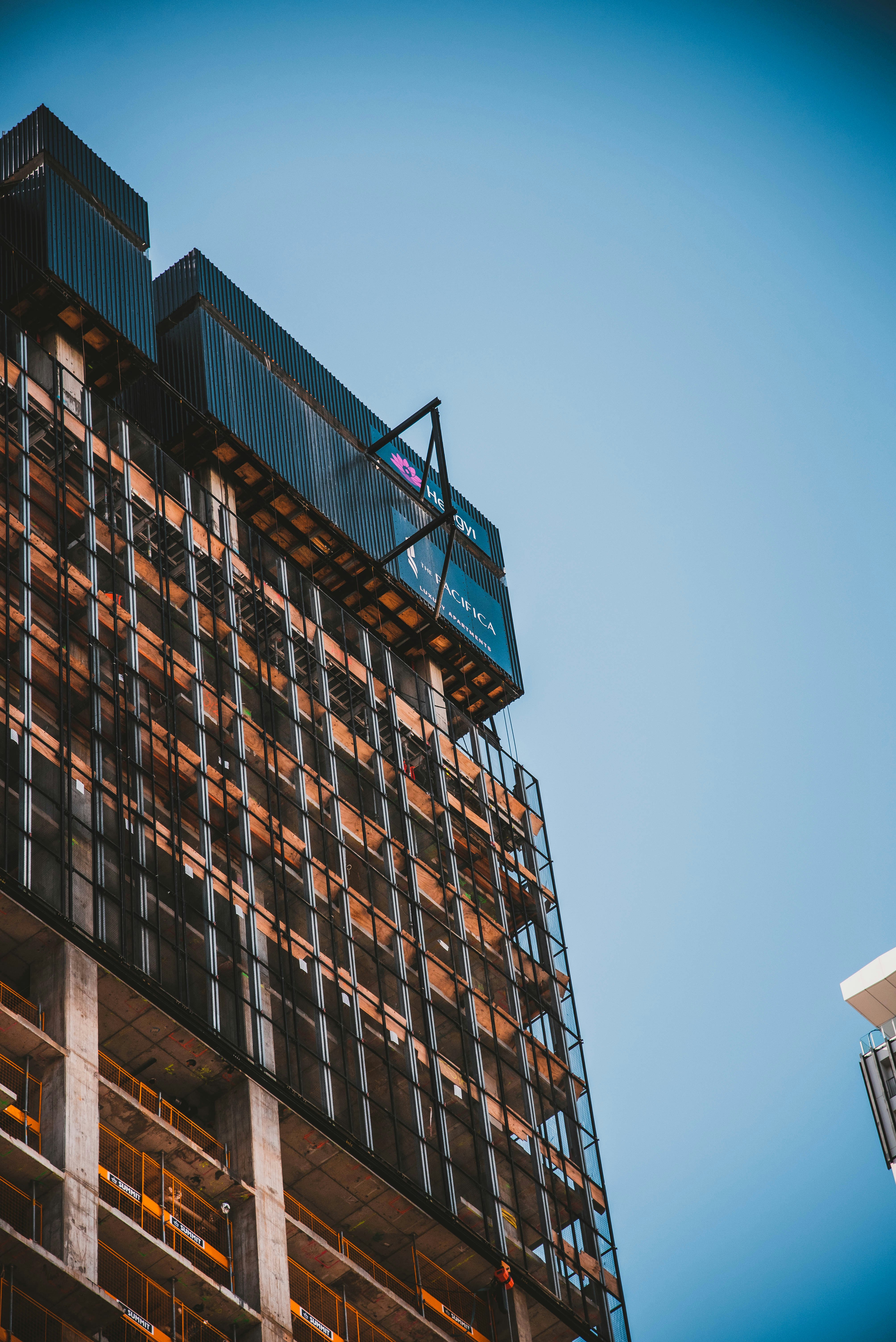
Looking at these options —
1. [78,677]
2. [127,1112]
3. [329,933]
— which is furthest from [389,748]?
[127,1112]

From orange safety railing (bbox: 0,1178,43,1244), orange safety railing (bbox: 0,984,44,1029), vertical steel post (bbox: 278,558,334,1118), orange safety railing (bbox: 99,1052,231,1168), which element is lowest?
orange safety railing (bbox: 0,1178,43,1244)

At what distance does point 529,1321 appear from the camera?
59219mm

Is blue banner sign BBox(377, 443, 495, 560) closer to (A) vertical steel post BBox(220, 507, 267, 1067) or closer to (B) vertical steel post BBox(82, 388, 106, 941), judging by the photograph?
(A) vertical steel post BBox(220, 507, 267, 1067)

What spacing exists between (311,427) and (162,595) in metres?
21.9

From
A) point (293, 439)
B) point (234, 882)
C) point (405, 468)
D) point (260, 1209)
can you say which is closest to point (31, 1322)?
point (260, 1209)

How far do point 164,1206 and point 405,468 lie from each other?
47.0m

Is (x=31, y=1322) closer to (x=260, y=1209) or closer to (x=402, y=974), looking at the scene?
(x=260, y=1209)

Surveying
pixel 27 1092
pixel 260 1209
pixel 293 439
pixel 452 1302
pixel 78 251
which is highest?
pixel 78 251

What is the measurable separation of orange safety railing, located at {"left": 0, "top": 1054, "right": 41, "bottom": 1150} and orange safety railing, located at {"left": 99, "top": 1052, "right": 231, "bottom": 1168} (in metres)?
3.73

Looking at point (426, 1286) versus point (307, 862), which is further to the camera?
point (307, 862)

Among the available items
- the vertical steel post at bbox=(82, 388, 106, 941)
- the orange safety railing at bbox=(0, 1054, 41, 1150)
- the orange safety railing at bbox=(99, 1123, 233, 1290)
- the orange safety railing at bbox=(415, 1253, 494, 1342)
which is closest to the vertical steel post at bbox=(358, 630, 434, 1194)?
the orange safety railing at bbox=(415, 1253, 494, 1342)

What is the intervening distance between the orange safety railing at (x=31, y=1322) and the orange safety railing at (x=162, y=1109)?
27.7ft

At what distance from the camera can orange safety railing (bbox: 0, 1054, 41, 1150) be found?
4606 centimetres

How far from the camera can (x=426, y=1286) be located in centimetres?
5788
